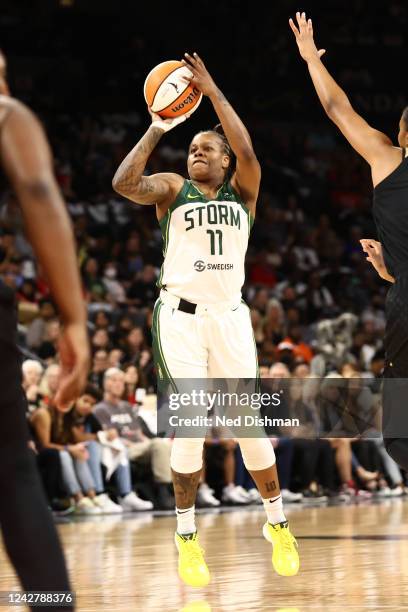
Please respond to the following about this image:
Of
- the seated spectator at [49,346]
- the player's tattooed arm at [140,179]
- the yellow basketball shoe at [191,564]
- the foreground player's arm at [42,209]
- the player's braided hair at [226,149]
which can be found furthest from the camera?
the seated spectator at [49,346]

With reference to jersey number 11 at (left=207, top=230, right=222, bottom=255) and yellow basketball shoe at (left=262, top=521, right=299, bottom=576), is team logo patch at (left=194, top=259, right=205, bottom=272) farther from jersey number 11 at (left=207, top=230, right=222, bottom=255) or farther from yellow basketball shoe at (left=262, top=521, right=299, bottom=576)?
yellow basketball shoe at (left=262, top=521, right=299, bottom=576)

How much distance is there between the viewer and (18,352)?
2.74 m

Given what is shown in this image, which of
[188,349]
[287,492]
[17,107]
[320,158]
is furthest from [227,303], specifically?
[320,158]

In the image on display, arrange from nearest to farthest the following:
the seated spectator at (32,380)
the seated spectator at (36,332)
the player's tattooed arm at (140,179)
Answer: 1. the player's tattooed arm at (140,179)
2. the seated spectator at (32,380)
3. the seated spectator at (36,332)

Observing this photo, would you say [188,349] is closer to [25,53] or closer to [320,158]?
[25,53]

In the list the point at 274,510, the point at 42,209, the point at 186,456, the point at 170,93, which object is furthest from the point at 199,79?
the point at 42,209

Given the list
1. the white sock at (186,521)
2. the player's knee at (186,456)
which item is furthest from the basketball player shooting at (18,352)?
the white sock at (186,521)

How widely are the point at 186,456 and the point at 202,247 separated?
108 centimetres

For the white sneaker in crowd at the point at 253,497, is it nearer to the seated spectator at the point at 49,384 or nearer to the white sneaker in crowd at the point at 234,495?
the white sneaker in crowd at the point at 234,495

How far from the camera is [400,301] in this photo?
14.0 feet

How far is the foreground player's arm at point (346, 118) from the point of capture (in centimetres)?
445

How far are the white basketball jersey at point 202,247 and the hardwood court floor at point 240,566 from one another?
149cm

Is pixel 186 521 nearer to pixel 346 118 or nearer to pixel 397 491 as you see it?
pixel 346 118

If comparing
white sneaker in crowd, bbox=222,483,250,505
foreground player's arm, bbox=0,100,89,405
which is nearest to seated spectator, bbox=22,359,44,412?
white sneaker in crowd, bbox=222,483,250,505
